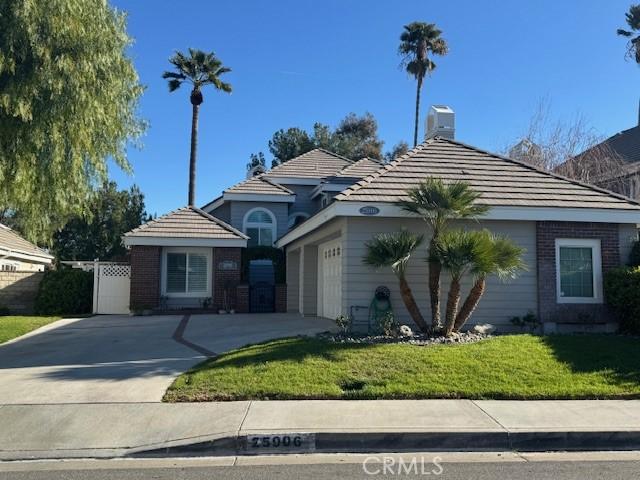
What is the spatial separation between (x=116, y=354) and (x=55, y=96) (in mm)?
5126

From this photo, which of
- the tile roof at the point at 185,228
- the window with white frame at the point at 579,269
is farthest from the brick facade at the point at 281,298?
the window with white frame at the point at 579,269

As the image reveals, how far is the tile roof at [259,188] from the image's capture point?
25719 millimetres

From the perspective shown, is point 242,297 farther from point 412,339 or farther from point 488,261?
point 488,261

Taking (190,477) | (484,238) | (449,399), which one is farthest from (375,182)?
(190,477)

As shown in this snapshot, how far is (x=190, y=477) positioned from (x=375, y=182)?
27.5ft

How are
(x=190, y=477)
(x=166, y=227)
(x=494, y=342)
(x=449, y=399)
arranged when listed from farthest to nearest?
(x=166, y=227) → (x=494, y=342) → (x=449, y=399) → (x=190, y=477)

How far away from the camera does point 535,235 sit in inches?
498

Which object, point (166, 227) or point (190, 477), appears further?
point (166, 227)

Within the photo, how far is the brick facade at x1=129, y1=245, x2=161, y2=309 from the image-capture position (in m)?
20.4

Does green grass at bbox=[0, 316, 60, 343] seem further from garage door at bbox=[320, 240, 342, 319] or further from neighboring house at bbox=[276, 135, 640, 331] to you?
neighboring house at bbox=[276, 135, 640, 331]

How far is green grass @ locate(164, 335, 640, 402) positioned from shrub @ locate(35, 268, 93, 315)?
41.7ft

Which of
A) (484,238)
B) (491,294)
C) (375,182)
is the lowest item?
(491,294)

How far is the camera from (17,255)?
27609mm

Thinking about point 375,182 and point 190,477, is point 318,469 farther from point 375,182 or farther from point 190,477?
point 375,182
